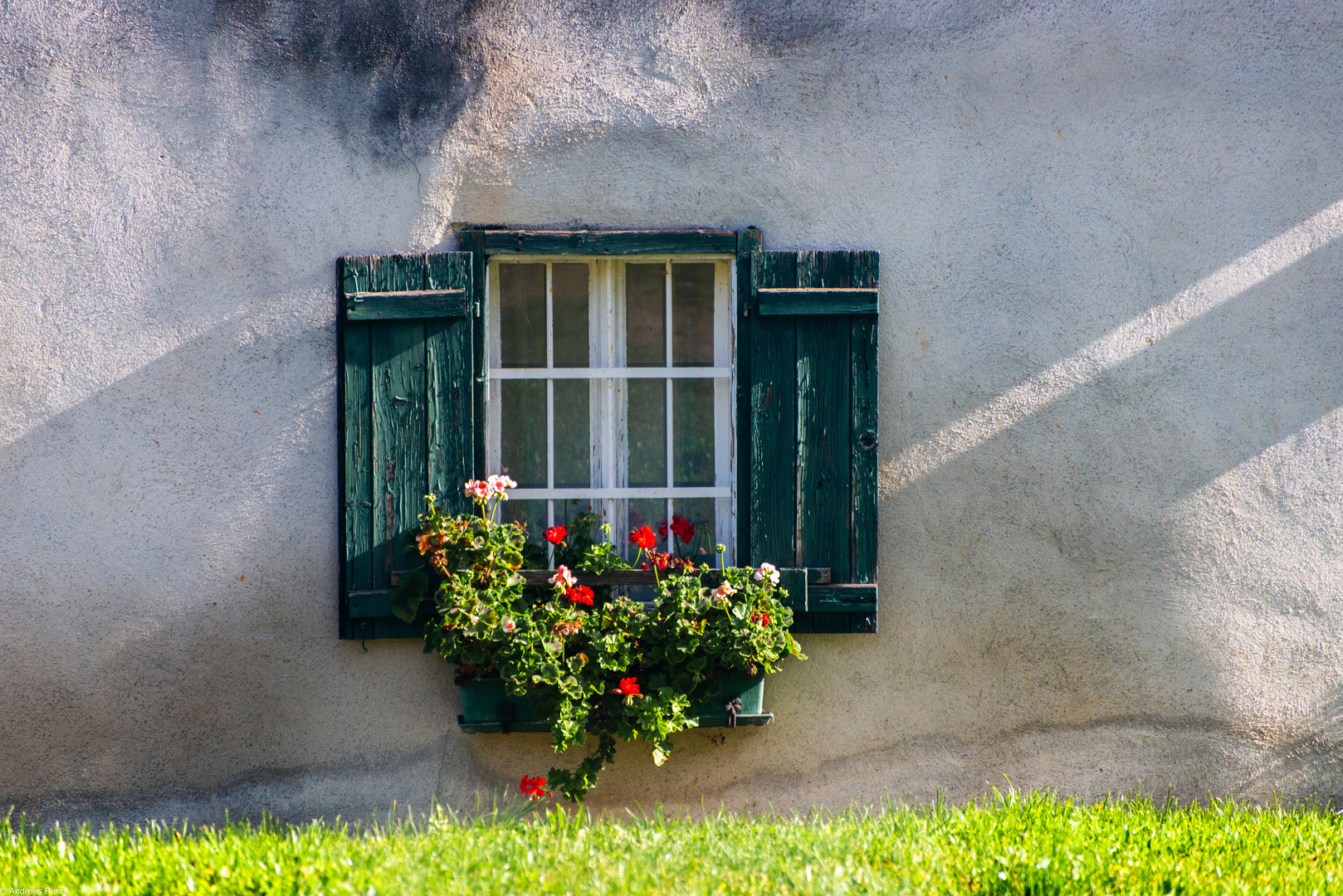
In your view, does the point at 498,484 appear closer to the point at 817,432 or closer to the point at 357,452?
the point at 357,452

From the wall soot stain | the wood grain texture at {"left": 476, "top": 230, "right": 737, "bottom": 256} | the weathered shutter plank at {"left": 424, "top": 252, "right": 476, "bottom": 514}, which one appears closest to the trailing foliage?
the weathered shutter plank at {"left": 424, "top": 252, "right": 476, "bottom": 514}

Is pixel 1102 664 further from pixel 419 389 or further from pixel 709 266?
pixel 419 389

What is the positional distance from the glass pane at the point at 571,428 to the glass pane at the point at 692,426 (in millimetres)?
335

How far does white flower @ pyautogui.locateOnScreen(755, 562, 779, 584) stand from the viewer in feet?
11.1

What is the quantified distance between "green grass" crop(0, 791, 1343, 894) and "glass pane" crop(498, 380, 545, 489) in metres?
1.24

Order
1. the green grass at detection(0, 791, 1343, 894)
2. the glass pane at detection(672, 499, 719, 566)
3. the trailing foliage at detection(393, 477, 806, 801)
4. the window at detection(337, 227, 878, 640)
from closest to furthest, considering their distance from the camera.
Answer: the green grass at detection(0, 791, 1343, 894), the trailing foliage at detection(393, 477, 806, 801), the window at detection(337, 227, 878, 640), the glass pane at detection(672, 499, 719, 566)

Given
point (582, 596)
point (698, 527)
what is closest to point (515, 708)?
point (582, 596)

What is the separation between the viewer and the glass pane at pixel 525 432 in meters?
3.74

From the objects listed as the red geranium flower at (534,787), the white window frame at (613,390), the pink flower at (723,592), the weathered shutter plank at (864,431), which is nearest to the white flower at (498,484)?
the white window frame at (613,390)

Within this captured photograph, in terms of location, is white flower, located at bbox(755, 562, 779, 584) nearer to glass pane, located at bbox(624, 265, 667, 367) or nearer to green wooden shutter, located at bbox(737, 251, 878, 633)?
green wooden shutter, located at bbox(737, 251, 878, 633)

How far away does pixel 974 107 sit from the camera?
3613 millimetres

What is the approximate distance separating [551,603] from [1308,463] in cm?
279

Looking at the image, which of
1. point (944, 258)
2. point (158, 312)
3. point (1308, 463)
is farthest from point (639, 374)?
point (1308, 463)

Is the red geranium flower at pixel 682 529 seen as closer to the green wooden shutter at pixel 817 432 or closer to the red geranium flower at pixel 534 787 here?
the green wooden shutter at pixel 817 432
